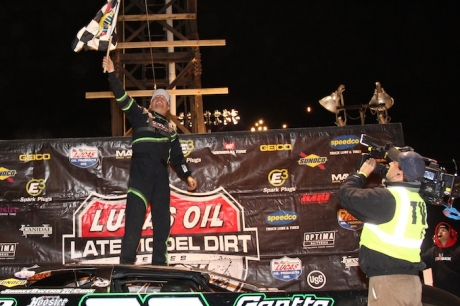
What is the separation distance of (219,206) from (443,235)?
3557 millimetres

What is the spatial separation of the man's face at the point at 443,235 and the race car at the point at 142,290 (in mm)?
4036

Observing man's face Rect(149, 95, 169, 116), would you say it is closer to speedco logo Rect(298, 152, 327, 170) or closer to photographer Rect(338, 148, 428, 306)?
speedco logo Rect(298, 152, 327, 170)

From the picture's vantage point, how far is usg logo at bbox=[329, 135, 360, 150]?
305 inches

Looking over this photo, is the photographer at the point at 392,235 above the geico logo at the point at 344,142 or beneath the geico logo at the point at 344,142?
beneath

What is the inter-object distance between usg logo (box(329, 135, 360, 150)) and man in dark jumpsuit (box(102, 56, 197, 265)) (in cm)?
246

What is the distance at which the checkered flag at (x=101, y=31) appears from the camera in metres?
6.59

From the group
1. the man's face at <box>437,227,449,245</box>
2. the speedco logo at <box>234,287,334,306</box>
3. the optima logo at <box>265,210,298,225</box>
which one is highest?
the optima logo at <box>265,210,298,225</box>

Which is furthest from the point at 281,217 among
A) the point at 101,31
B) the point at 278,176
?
the point at 101,31

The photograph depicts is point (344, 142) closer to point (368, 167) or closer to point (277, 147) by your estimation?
point (277, 147)

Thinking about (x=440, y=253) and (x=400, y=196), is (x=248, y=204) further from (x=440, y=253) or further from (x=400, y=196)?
(x=400, y=196)

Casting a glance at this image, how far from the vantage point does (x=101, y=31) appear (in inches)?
262

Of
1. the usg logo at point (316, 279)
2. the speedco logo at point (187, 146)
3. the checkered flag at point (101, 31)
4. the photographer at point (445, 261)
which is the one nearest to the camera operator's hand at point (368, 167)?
the usg logo at point (316, 279)

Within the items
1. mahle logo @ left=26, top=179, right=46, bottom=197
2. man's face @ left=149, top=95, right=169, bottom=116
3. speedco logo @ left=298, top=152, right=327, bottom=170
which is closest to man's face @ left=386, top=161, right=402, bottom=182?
man's face @ left=149, top=95, right=169, bottom=116

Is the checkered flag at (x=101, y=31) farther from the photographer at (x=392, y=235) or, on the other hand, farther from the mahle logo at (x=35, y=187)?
the photographer at (x=392, y=235)
